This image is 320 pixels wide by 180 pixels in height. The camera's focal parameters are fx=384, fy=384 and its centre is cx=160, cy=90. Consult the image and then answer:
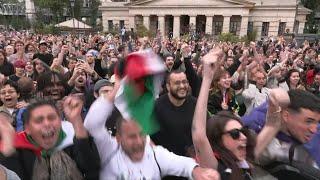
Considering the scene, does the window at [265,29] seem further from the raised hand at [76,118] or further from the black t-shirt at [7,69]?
the raised hand at [76,118]

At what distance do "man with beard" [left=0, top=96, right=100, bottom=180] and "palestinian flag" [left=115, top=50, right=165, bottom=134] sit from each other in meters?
0.30

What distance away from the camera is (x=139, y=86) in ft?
8.56

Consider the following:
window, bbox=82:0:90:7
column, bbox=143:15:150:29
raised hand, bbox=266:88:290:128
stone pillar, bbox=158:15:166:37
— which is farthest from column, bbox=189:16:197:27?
raised hand, bbox=266:88:290:128

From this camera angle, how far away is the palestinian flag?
2545 millimetres

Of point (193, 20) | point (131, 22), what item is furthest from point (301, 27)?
point (131, 22)

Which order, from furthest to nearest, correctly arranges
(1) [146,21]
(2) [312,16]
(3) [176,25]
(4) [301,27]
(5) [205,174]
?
(2) [312,16] → (1) [146,21] → (3) [176,25] → (4) [301,27] → (5) [205,174]

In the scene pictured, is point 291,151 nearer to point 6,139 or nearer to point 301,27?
point 6,139

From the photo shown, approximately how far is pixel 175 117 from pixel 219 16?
154 feet

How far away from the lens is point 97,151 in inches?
101

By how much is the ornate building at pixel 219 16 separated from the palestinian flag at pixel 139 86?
43.9 metres

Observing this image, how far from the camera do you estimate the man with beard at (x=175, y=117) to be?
3.76m

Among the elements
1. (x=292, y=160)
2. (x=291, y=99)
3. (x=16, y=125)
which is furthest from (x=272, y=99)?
(x=16, y=125)

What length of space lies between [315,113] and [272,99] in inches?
13.0

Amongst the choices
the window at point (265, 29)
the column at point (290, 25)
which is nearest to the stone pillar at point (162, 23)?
the window at point (265, 29)
